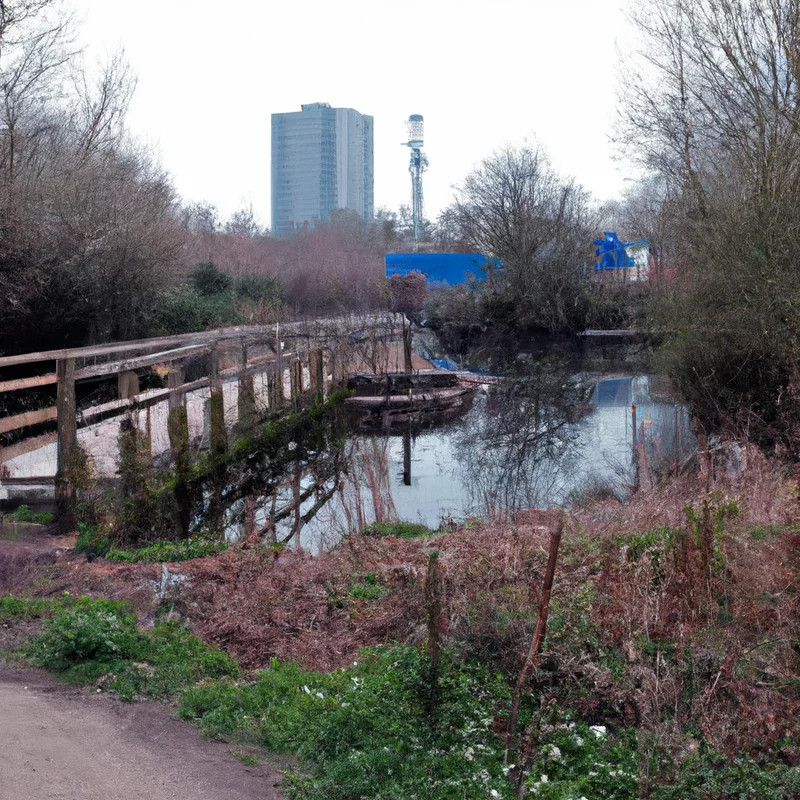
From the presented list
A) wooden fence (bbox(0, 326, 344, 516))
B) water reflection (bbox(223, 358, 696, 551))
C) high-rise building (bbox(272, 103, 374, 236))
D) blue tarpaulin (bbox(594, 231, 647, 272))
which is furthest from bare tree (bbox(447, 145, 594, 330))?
high-rise building (bbox(272, 103, 374, 236))

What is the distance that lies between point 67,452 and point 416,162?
85.0 meters

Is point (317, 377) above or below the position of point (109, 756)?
above

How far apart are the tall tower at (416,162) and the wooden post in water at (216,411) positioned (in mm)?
69801

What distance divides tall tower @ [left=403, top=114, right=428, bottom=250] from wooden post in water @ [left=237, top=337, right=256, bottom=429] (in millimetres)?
67655

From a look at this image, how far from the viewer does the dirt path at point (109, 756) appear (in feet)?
13.2

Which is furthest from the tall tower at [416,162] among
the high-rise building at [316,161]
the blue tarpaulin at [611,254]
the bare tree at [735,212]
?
the bare tree at [735,212]

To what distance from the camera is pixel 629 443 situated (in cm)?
2064

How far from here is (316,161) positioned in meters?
120

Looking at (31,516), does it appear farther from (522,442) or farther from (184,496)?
(522,442)

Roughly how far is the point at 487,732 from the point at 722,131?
14329mm

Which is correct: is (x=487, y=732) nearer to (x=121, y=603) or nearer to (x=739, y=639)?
(x=739, y=639)

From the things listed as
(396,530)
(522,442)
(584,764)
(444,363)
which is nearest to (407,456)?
(522,442)

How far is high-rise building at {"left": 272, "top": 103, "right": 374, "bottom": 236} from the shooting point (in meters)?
119

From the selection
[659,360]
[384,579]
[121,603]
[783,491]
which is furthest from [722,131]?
[121,603]
